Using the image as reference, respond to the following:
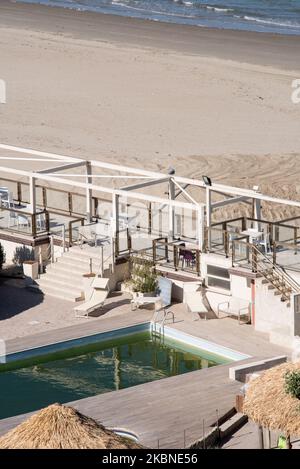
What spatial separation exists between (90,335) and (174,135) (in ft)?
51.9

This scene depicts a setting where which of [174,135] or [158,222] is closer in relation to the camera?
[158,222]

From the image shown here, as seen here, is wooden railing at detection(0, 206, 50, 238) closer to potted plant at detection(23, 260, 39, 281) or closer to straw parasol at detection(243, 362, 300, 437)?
potted plant at detection(23, 260, 39, 281)

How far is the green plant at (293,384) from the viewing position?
21875 mm

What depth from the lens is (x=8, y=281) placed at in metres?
32.5

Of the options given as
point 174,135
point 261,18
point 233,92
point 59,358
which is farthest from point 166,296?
point 261,18

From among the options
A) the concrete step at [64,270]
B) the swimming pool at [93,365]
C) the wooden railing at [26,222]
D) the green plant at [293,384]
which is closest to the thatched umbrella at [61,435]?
the green plant at [293,384]

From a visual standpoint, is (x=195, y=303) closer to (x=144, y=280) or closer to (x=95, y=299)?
(x=144, y=280)

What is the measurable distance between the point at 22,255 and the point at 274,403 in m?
12.1

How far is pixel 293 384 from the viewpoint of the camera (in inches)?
862

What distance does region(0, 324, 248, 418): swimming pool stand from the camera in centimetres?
2645

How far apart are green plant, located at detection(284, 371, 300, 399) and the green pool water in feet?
17.4

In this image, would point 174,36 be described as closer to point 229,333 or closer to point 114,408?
point 229,333

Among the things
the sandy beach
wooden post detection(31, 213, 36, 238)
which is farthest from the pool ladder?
the sandy beach

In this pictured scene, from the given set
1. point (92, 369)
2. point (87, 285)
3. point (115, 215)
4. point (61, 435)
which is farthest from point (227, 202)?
point (61, 435)
